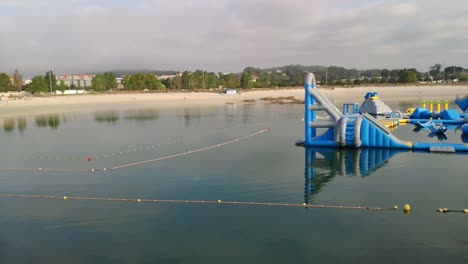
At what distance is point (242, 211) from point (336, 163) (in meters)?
8.57

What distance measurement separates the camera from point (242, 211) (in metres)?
13.4

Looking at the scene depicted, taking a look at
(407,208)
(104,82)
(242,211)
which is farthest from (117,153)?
(104,82)

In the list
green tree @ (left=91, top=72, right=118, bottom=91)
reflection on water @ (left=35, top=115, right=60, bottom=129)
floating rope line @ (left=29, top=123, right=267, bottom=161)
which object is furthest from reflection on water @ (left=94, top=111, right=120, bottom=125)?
green tree @ (left=91, top=72, right=118, bottom=91)

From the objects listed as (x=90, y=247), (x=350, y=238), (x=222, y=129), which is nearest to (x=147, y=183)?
(x=90, y=247)

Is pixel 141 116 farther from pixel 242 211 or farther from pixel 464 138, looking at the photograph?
pixel 242 211

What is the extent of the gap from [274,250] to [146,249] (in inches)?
140

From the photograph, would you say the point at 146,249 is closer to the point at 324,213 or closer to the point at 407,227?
the point at 324,213

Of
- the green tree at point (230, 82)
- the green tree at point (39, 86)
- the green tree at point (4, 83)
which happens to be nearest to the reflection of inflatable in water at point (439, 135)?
the green tree at point (230, 82)

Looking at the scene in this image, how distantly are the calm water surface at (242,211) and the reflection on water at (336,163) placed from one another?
0.18ft

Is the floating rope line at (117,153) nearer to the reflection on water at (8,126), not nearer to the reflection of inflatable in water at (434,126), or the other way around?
the reflection of inflatable in water at (434,126)

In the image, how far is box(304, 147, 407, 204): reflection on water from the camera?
1698cm

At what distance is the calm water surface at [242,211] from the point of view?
10375mm

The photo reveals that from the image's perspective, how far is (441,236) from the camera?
1094 centimetres

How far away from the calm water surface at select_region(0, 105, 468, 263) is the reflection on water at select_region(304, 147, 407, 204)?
0.18 ft
